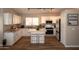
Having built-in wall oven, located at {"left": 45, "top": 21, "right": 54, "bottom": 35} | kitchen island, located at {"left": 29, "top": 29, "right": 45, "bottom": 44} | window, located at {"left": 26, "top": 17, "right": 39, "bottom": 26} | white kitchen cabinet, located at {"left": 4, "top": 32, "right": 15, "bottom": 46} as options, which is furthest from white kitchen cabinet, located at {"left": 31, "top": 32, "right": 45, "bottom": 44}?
window, located at {"left": 26, "top": 17, "right": 39, "bottom": 26}

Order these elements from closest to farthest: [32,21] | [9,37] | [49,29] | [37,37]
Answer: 1. [9,37]
2. [37,37]
3. [49,29]
4. [32,21]

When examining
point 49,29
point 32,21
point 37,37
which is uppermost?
point 32,21

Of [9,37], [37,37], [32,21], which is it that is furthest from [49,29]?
[9,37]

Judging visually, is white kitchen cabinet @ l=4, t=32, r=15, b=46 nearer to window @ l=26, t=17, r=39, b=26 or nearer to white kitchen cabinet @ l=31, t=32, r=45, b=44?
white kitchen cabinet @ l=31, t=32, r=45, b=44

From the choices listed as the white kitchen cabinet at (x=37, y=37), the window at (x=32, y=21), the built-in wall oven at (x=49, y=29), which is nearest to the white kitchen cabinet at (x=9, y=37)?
the white kitchen cabinet at (x=37, y=37)

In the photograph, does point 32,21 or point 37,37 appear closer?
point 37,37

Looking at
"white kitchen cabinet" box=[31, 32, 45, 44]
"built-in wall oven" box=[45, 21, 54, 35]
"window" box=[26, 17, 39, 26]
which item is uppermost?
"window" box=[26, 17, 39, 26]

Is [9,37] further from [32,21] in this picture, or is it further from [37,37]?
[32,21]

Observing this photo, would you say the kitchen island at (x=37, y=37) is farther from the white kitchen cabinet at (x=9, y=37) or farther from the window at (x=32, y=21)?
the window at (x=32, y=21)

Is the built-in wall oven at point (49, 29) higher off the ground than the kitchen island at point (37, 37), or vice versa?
the built-in wall oven at point (49, 29)

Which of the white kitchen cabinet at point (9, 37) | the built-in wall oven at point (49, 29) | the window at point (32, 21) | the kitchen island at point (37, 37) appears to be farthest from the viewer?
the window at point (32, 21)
